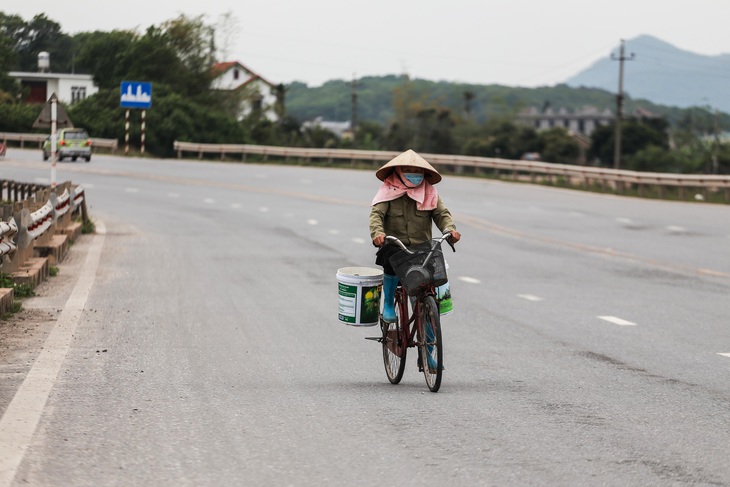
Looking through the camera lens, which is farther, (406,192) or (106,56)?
(106,56)

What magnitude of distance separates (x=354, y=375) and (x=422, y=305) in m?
1.13

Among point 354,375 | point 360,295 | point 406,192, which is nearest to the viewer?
point 406,192

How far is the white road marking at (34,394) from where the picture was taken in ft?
20.6

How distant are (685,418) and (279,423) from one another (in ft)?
8.25

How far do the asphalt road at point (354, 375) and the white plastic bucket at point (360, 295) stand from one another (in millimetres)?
497

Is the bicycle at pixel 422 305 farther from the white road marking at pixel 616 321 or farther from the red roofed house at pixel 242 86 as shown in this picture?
the red roofed house at pixel 242 86

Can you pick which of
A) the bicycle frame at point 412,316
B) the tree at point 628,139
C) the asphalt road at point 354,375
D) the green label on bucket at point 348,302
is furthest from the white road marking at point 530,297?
the tree at point 628,139

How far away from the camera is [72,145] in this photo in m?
53.2

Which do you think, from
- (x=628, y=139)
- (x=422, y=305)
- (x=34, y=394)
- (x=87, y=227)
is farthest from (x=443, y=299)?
(x=628, y=139)

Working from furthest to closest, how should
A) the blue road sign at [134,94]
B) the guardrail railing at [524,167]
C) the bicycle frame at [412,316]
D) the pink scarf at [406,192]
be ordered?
the blue road sign at [134,94], the guardrail railing at [524,167], the pink scarf at [406,192], the bicycle frame at [412,316]

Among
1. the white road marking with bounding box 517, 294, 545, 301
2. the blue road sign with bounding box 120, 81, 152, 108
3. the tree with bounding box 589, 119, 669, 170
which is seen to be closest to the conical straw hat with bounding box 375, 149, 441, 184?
the white road marking with bounding box 517, 294, 545, 301

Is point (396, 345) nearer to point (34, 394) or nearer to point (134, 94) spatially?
point (34, 394)

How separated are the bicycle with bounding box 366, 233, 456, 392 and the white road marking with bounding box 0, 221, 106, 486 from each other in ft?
8.11

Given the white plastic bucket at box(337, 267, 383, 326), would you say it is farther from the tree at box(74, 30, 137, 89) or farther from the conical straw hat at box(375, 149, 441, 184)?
the tree at box(74, 30, 137, 89)
